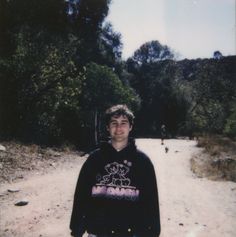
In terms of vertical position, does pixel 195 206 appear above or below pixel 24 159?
below

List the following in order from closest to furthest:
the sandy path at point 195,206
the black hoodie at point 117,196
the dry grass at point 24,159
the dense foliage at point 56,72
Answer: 1. the black hoodie at point 117,196
2. the sandy path at point 195,206
3. the dry grass at point 24,159
4. the dense foliage at point 56,72

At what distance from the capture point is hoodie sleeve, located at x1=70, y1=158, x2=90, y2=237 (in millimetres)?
3262

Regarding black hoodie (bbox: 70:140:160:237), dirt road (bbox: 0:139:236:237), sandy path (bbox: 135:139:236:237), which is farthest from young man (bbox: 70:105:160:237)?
sandy path (bbox: 135:139:236:237)

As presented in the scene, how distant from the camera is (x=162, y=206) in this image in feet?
29.3

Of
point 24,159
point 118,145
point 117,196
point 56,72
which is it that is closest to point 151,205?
point 117,196

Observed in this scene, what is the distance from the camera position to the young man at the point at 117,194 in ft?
10.5

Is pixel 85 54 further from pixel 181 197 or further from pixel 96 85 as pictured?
pixel 181 197

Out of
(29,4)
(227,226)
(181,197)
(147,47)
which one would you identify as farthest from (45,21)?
(147,47)

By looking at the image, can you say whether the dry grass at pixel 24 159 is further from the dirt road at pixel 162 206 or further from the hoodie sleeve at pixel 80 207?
the hoodie sleeve at pixel 80 207

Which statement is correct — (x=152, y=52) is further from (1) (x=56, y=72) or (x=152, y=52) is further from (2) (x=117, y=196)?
(2) (x=117, y=196)

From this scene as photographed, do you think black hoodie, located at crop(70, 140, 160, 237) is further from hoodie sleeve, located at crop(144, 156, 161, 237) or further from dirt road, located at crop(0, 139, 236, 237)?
dirt road, located at crop(0, 139, 236, 237)

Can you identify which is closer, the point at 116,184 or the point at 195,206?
the point at 116,184

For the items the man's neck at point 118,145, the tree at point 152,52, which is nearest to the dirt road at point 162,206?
the man's neck at point 118,145

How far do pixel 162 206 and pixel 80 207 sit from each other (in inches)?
236
